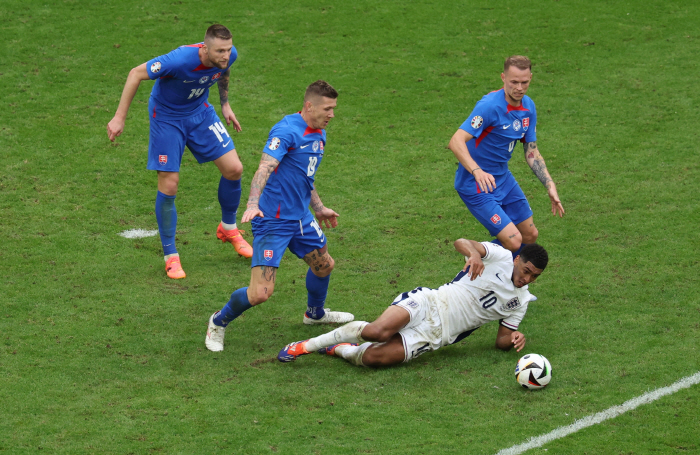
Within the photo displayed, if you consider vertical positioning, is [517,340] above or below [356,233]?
below

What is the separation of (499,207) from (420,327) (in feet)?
5.31

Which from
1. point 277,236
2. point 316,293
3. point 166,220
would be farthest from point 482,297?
point 166,220

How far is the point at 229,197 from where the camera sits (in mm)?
8594

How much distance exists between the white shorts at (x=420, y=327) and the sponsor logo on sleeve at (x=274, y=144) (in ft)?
5.24

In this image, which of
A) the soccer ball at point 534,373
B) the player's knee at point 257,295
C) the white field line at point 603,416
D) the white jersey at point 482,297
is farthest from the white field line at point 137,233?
the white field line at point 603,416

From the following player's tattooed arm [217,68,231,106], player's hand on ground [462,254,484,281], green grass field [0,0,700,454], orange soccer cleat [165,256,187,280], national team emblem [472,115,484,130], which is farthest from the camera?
player's tattooed arm [217,68,231,106]

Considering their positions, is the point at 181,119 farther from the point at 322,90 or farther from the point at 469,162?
the point at 469,162

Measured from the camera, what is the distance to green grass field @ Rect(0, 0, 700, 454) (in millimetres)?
5500

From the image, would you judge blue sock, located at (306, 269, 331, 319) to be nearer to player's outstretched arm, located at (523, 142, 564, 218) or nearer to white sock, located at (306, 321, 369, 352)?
white sock, located at (306, 321, 369, 352)

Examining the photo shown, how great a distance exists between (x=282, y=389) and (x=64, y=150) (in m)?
6.58

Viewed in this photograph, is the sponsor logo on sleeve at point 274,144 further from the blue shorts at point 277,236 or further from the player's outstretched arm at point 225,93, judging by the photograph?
the player's outstretched arm at point 225,93

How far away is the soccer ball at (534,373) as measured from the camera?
19.0 feet

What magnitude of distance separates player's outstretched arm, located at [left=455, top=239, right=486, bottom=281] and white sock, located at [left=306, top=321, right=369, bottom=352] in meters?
1.00

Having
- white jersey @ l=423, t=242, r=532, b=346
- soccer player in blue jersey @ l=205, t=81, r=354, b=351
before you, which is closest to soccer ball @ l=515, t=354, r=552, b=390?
white jersey @ l=423, t=242, r=532, b=346
